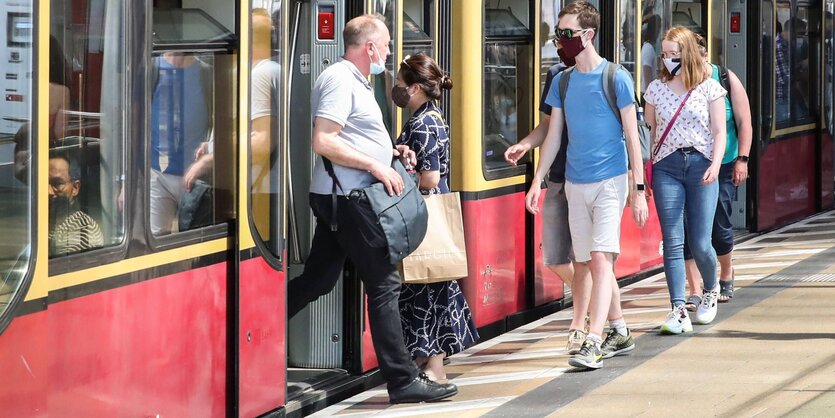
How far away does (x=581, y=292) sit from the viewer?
768cm

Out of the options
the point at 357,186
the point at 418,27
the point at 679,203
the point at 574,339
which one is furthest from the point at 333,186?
the point at 679,203

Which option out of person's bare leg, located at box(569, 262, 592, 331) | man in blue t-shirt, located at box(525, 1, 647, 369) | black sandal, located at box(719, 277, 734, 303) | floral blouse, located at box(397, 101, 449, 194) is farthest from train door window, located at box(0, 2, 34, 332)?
black sandal, located at box(719, 277, 734, 303)

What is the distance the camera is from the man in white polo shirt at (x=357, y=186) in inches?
247

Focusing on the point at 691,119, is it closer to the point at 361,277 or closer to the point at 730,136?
the point at 730,136

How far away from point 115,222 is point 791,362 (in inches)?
140

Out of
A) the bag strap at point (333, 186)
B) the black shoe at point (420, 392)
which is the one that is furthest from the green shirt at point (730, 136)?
the bag strap at point (333, 186)

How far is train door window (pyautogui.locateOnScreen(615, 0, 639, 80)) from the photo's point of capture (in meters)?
10.4

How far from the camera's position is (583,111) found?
7.31 m

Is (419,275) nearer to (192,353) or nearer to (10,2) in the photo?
(192,353)

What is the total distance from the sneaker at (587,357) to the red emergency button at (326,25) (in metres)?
1.78

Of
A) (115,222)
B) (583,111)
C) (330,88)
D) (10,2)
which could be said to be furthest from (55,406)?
(583,111)

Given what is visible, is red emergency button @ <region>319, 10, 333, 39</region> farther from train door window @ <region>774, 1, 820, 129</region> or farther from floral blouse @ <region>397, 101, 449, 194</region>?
train door window @ <region>774, 1, 820, 129</region>

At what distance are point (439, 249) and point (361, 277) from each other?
435 mm

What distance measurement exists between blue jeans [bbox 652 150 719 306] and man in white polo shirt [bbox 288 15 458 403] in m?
1.99
